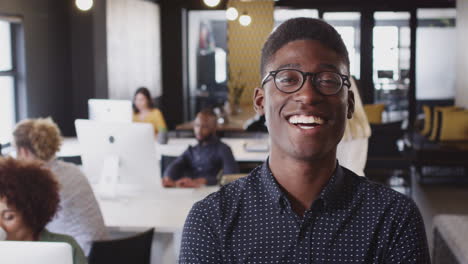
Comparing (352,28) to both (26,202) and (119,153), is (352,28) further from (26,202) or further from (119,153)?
(26,202)

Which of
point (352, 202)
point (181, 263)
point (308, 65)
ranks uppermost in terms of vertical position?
point (308, 65)

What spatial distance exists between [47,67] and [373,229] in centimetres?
689

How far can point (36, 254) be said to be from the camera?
1909 mm

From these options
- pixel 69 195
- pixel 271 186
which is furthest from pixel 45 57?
pixel 271 186

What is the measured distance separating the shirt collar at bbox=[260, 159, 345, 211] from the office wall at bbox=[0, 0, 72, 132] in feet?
18.8

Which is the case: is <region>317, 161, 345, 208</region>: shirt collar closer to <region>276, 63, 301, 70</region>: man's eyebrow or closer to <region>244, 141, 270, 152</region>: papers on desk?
<region>276, 63, 301, 70</region>: man's eyebrow

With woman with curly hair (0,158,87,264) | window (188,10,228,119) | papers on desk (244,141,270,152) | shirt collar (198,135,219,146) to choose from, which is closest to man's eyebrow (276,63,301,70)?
woman with curly hair (0,158,87,264)

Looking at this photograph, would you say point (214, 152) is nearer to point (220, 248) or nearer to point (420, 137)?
point (220, 248)

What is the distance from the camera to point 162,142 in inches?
264

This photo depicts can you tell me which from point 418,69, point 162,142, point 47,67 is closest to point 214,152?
point 162,142

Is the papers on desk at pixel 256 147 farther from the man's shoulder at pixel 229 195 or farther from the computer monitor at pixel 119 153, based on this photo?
the man's shoulder at pixel 229 195

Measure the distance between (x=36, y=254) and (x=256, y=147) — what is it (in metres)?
4.46

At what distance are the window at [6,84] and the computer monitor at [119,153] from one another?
Result: 8.91 feet

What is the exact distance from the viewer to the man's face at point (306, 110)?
1.26 metres
